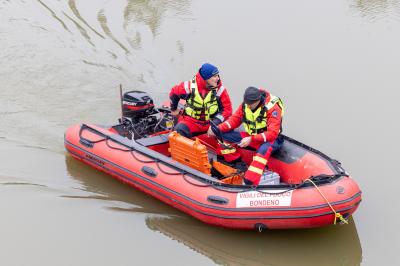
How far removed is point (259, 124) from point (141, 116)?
181cm

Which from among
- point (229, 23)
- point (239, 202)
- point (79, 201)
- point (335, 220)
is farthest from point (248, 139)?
point (229, 23)

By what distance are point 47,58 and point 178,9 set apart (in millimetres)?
3430

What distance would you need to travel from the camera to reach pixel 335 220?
14.9 ft

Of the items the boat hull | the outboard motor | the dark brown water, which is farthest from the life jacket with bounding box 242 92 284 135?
the outboard motor

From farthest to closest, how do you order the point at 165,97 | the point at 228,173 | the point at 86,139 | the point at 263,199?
the point at 165,97 → the point at 86,139 → the point at 228,173 → the point at 263,199

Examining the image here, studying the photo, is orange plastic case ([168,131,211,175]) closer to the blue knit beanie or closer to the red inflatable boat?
the red inflatable boat

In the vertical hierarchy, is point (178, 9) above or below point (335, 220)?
above

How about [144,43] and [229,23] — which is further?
[229,23]

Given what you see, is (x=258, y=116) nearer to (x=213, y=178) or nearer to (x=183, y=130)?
(x=213, y=178)

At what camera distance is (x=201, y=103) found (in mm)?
5742

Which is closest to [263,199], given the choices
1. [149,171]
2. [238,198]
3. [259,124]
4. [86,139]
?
[238,198]

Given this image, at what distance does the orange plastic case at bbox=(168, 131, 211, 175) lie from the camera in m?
5.24

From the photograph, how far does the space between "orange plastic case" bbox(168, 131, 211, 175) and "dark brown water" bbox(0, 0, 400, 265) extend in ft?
1.66

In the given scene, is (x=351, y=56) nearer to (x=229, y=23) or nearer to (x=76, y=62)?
(x=229, y=23)
